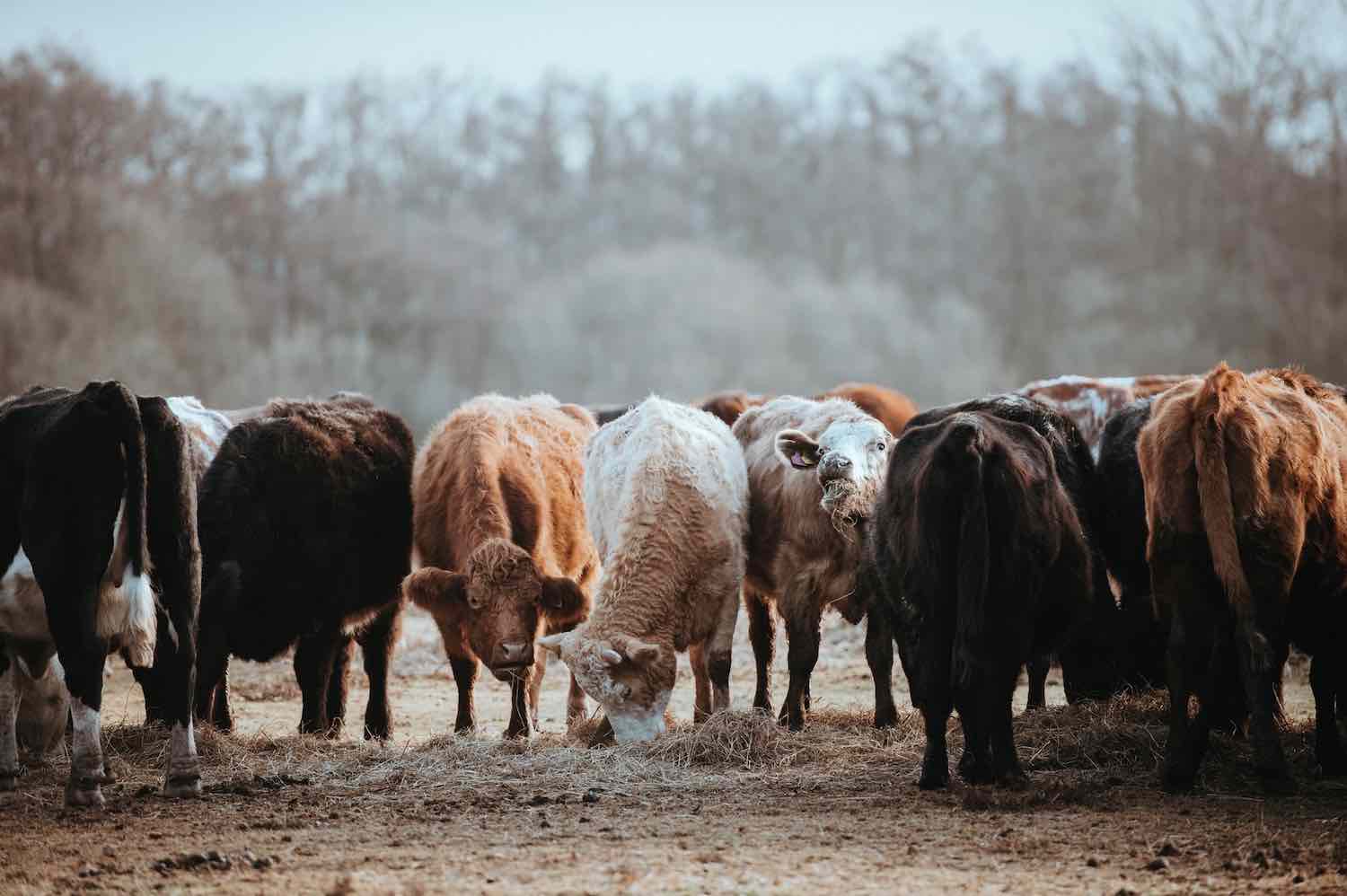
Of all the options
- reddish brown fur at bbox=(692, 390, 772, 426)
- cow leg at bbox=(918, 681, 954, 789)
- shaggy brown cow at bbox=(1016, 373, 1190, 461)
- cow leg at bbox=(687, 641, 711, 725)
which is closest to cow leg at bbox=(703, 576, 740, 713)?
cow leg at bbox=(687, 641, 711, 725)

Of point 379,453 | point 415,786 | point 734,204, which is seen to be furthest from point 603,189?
point 415,786

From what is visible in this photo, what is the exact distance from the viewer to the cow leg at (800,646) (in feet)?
27.3

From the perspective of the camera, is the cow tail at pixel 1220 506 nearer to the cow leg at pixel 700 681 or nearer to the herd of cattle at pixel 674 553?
the herd of cattle at pixel 674 553

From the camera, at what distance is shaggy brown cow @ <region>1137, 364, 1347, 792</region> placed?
618 centimetres

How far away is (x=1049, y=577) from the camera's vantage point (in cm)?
639

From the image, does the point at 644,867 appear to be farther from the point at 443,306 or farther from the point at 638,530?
the point at 443,306

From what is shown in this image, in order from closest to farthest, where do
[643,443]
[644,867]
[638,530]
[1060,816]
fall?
1. [644,867]
2. [1060,816]
3. [638,530]
4. [643,443]

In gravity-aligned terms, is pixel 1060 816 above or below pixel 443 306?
below

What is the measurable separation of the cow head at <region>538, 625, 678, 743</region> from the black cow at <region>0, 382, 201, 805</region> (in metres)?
2.01

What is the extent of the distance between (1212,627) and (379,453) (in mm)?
5473

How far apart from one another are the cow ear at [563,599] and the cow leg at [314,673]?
1612 millimetres

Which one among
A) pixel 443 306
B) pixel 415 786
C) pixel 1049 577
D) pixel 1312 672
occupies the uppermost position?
pixel 443 306

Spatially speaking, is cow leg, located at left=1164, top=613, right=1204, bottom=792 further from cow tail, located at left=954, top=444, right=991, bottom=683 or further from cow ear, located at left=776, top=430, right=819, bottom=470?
cow ear, located at left=776, top=430, right=819, bottom=470

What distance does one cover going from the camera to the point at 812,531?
8469 mm
